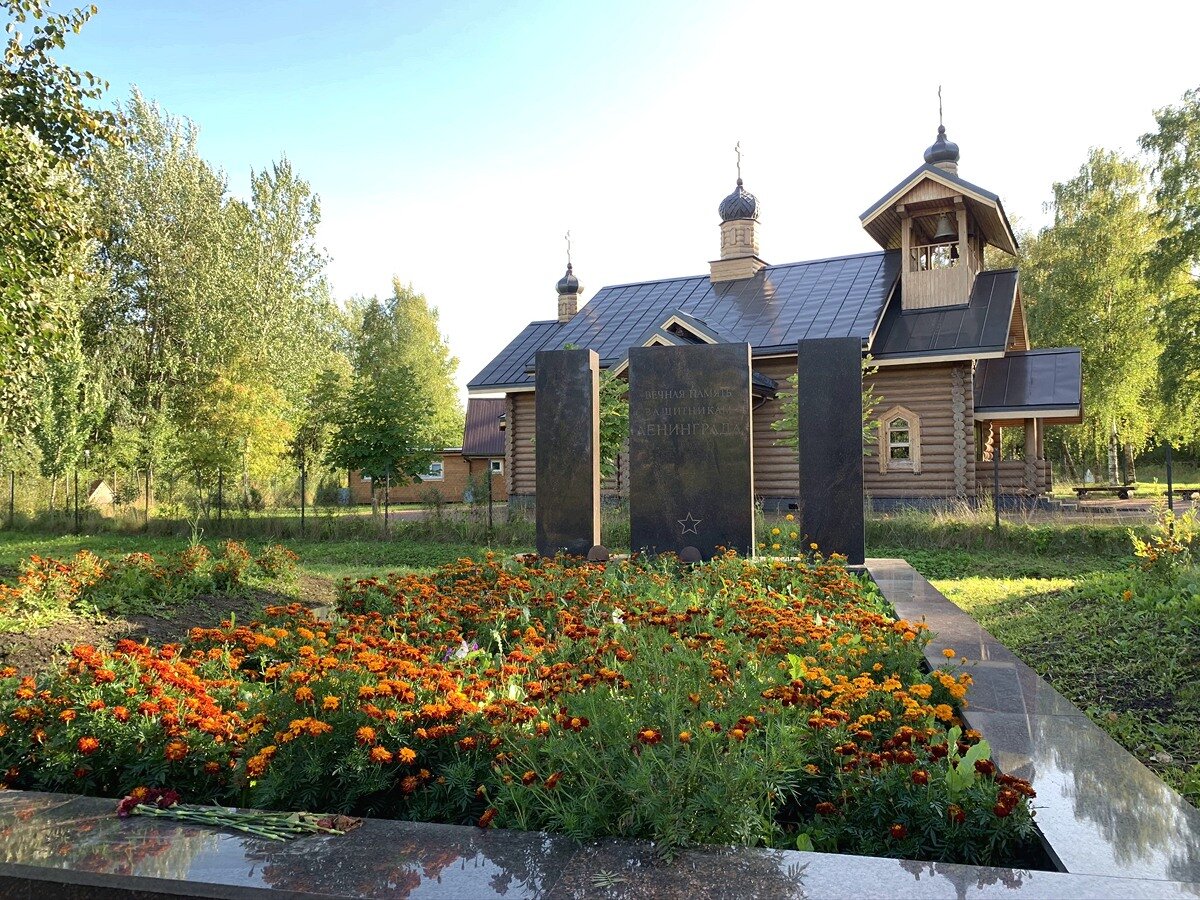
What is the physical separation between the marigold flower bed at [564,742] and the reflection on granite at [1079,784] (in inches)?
6.7

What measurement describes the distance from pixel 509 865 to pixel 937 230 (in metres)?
20.3

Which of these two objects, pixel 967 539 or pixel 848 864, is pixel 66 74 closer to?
pixel 848 864

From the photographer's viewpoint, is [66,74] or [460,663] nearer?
[460,663]

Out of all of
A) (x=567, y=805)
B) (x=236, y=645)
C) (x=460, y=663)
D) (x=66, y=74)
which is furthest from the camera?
(x=66, y=74)

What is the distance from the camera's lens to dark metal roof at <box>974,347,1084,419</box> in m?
19.2

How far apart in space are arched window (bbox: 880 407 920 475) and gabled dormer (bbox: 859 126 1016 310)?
2856mm

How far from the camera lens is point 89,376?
76.9 feet

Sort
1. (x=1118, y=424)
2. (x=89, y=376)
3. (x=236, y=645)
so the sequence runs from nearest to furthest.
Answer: (x=236, y=645)
(x=89, y=376)
(x=1118, y=424)

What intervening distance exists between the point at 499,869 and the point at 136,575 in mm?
6122

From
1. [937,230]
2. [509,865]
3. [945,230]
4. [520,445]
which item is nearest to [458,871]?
[509,865]

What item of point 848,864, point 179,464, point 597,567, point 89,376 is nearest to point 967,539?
point 597,567

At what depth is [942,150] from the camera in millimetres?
23062

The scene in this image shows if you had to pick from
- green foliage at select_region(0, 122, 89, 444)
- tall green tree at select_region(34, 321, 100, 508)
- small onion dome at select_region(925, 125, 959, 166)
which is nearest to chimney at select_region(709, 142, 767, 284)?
small onion dome at select_region(925, 125, 959, 166)

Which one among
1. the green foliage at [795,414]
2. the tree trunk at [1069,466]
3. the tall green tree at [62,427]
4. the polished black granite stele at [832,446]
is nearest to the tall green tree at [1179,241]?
the green foliage at [795,414]
